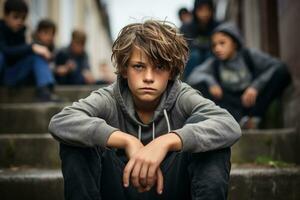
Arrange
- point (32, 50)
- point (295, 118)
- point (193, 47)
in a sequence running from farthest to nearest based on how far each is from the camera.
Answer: point (193, 47) < point (32, 50) < point (295, 118)

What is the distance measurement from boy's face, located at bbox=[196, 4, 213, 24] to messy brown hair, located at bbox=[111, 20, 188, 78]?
2.74 m

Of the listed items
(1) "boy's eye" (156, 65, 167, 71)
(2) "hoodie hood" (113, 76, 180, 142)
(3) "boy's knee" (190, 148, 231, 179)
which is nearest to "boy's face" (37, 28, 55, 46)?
(2) "hoodie hood" (113, 76, 180, 142)

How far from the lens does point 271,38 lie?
6.20m

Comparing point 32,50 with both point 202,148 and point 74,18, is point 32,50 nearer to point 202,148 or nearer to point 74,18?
point 202,148

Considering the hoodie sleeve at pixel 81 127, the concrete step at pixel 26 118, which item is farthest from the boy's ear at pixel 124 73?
the concrete step at pixel 26 118

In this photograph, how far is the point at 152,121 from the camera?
2125 millimetres

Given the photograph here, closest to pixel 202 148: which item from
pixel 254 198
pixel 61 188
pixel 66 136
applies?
pixel 66 136

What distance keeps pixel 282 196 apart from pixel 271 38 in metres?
4.20

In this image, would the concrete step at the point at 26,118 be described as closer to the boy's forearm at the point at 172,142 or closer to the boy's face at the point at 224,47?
the boy's face at the point at 224,47

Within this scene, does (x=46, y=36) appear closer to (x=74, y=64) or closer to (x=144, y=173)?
(x=74, y=64)

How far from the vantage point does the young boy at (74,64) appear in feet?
18.1

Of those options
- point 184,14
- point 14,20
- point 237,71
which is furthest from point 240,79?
point 184,14

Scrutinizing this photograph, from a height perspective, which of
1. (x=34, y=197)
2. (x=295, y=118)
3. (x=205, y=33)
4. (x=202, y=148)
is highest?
(x=205, y=33)

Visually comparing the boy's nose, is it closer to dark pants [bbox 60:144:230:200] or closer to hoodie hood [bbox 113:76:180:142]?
hoodie hood [bbox 113:76:180:142]
